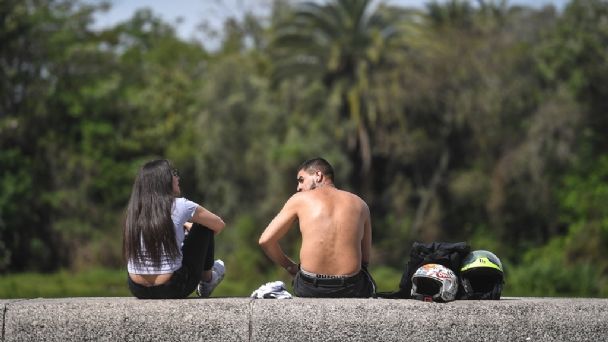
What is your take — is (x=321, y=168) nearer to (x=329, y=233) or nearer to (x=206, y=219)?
(x=329, y=233)

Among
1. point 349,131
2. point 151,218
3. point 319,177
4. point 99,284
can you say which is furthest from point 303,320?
point 349,131

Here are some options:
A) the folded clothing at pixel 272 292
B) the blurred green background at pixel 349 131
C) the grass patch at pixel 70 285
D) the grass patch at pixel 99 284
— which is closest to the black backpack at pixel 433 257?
the folded clothing at pixel 272 292

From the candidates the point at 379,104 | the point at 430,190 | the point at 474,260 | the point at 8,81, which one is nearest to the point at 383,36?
the point at 379,104

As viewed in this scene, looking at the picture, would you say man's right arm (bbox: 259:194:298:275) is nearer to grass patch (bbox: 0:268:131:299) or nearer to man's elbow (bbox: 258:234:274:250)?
man's elbow (bbox: 258:234:274:250)

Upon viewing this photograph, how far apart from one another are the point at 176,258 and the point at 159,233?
0.23m

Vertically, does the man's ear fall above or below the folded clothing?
above

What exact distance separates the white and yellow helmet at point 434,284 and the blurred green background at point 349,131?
88.6 feet

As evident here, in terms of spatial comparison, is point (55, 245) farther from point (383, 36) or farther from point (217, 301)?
point (217, 301)

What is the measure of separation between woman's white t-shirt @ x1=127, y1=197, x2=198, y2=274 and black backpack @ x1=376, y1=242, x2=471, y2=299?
143 centimetres

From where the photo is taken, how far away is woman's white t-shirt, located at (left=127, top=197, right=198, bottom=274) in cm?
710

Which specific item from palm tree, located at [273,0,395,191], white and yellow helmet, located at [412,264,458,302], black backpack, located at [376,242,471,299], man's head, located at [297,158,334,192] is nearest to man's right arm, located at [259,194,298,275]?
man's head, located at [297,158,334,192]

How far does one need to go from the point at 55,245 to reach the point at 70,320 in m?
29.3

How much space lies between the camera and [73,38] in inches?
1551

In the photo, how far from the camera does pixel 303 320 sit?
6.27 meters
